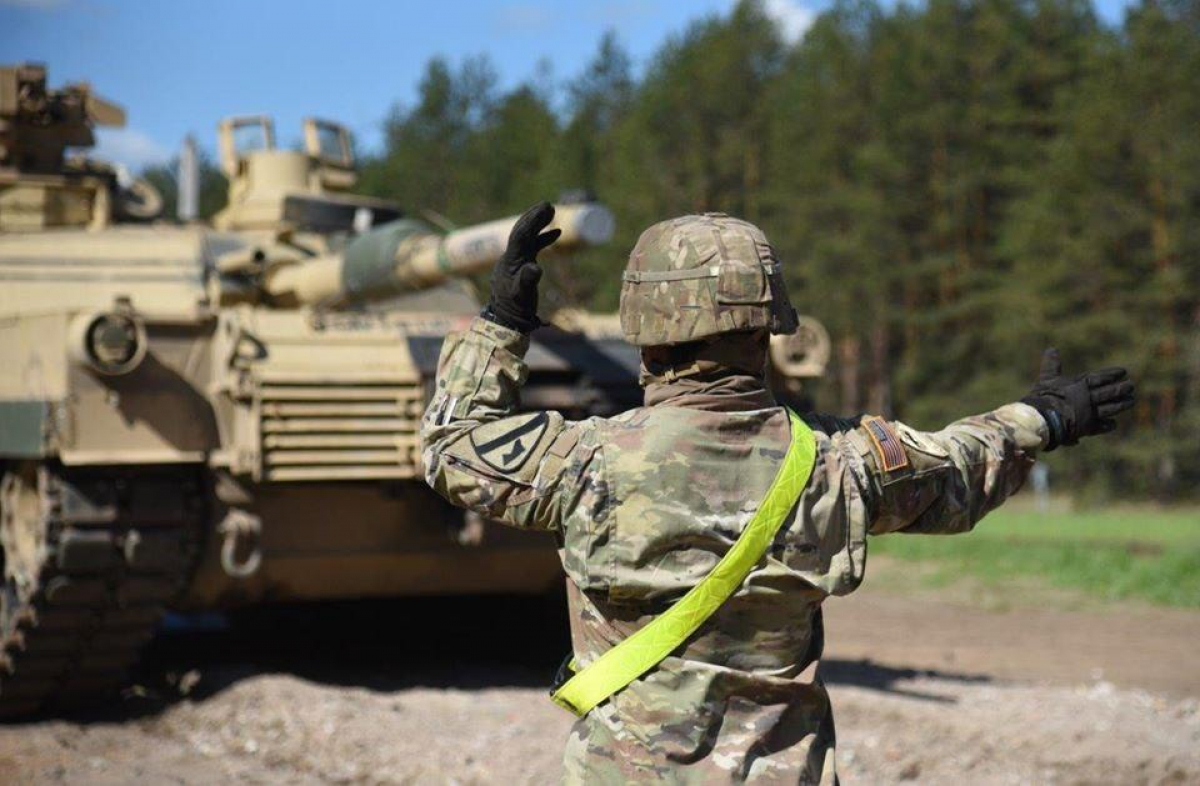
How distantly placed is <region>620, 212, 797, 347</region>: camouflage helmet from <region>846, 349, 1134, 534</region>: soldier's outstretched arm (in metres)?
0.30

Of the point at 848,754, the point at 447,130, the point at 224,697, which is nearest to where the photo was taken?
the point at 848,754

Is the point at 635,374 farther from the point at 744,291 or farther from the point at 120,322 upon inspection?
the point at 744,291

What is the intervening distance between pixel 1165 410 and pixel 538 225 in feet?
74.5

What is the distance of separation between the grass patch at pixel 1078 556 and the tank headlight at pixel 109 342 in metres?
7.52

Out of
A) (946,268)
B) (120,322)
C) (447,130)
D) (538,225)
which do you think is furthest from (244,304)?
(447,130)

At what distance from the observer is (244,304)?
8477 millimetres

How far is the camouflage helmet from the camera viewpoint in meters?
2.89

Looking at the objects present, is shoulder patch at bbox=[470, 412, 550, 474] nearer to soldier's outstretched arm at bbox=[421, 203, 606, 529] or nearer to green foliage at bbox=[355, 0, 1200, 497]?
soldier's outstretched arm at bbox=[421, 203, 606, 529]

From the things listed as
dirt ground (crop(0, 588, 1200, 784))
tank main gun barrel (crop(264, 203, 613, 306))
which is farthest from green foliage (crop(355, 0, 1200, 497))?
tank main gun barrel (crop(264, 203, 613, 306))

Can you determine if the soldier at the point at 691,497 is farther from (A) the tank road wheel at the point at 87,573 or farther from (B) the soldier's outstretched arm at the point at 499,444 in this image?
(A) the tank road wheel at the point at 87,573

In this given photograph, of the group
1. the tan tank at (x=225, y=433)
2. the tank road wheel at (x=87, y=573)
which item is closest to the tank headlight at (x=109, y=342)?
the tan tank at (x=225, y=433)

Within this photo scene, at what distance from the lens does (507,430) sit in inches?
114

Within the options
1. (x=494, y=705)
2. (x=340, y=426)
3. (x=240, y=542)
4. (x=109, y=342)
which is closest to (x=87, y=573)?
(x=240, y=542)

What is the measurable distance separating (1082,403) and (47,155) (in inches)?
312
